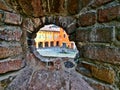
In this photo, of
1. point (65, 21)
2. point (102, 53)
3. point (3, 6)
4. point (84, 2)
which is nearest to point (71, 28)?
point (65, 21)

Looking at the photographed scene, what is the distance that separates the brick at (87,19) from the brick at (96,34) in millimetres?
33

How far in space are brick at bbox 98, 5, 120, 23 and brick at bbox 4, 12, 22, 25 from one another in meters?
0.45

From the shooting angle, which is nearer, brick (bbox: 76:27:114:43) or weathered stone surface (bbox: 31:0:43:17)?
brick (bbox: 76:27:114:43)

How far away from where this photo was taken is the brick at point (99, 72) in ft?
2.52

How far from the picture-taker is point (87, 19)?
896 millimetres

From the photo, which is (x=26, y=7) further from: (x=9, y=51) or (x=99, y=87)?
(x=99, y=87)

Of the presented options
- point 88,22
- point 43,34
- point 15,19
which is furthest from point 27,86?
point 43,34

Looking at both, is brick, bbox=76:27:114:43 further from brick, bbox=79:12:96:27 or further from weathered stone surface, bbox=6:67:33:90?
weathered stone surface, bbox=6:67:33:90

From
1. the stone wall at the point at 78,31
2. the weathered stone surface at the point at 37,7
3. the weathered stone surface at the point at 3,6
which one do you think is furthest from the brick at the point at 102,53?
the weathered stone surface at the point at 3,6

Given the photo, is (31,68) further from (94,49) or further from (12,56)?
(94,49)

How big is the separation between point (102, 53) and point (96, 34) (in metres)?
0.10

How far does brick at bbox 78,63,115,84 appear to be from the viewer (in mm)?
767

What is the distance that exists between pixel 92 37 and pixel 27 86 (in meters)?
0.44

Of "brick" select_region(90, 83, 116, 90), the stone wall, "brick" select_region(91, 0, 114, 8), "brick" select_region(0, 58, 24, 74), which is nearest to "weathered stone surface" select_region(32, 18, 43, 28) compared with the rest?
the stone wall
